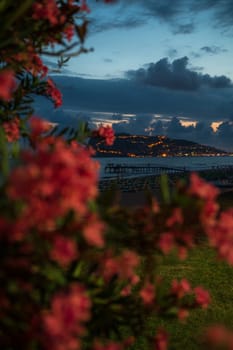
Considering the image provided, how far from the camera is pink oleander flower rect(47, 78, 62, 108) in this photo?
4.19 meters

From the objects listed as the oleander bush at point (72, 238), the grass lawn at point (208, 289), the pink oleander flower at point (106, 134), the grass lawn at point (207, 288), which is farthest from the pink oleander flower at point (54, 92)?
the grass lawn at point (207, 288)

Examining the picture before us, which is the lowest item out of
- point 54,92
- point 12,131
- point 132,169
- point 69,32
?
point 132,169

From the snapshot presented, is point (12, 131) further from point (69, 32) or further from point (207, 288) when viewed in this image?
point (207, 288)

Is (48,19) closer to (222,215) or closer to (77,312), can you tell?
(222,215)

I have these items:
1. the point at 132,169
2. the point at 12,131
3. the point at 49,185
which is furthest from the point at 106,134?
the point at 132,169

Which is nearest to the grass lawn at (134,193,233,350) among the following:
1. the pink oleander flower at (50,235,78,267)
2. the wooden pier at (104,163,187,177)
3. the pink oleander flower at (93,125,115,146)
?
the pink oleander flower at (93,125,115,146)

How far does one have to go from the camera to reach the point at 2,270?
5.90ft

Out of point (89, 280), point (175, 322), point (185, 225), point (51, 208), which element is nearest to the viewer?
point (51, 208)

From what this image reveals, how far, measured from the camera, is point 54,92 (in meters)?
4.20

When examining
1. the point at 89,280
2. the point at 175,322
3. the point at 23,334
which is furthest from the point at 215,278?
the point at 23,334

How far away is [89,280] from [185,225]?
70cm

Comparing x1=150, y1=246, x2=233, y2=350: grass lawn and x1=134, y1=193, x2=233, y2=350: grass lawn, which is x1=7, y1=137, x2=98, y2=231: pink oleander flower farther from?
x1=150, y1=246, x2=233, y2=350: grass lawn

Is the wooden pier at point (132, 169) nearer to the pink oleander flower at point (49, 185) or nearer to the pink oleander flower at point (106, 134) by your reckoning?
the pink oleander flower at point (106, 134)

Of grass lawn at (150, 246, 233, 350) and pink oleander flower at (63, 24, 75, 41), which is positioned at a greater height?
pink oleander flower at (63, 24, 75, 41)
